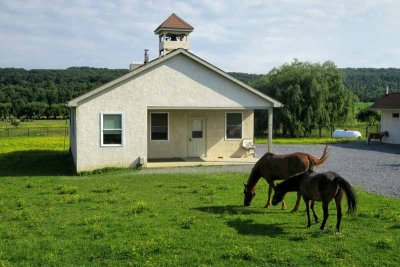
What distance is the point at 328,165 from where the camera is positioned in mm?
19891

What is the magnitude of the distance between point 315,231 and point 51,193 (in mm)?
8452

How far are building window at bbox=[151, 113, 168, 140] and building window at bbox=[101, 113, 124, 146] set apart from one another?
3082 mm

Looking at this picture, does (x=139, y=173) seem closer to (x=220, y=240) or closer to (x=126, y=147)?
(x=126, y=147)

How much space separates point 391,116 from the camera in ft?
103

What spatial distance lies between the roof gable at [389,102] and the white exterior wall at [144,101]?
47.1 ft

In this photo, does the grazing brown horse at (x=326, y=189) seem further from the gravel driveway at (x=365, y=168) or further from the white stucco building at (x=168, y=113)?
the white stucco building at (x=168, y=113)

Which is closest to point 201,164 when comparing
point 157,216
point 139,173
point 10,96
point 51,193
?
point 139,173

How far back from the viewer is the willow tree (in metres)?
38.1

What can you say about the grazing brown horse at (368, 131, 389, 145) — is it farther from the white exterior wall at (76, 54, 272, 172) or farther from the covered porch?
the white exterior wall at (76, 54, 272, 172)

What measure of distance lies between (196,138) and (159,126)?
2.03 meters

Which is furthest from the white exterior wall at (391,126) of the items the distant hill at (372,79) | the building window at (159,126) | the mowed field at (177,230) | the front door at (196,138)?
the distant hill at (372,79)

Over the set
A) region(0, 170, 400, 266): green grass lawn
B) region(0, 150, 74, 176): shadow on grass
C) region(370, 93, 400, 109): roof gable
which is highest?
region(370, 93, 400, 109): roof gable

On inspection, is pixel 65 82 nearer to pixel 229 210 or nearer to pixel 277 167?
pixel 277 167

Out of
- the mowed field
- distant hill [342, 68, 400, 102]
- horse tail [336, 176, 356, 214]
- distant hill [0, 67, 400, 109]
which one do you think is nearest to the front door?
the mowed field
